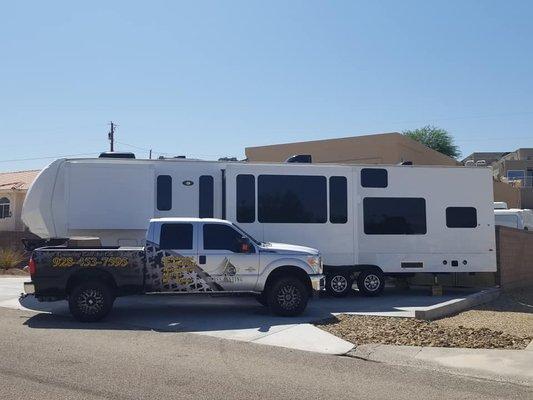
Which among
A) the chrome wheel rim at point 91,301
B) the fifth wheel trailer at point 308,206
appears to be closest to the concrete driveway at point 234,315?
the chrome wheel rim at point 91,301

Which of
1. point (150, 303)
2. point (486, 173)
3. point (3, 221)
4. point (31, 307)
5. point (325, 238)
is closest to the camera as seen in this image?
point (31, 307)

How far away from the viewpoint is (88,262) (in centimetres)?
1168

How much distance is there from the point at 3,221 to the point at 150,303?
2261 cm

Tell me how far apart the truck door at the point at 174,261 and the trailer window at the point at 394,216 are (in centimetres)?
549

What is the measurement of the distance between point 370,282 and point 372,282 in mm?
58

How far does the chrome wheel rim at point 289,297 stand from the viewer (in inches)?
492

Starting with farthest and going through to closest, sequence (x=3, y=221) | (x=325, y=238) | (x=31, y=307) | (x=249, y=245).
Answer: (x=3, y=221) < (x=325, y=238) < (x=31, y=307) < (x=249, y=245)

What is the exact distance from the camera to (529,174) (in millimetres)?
66562

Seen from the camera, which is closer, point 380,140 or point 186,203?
point 186,203

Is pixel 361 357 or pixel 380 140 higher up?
pixel 380 140

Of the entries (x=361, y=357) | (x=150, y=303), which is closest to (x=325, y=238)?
(x=150, y=303)

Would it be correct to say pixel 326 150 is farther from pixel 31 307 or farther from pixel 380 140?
pixel 31 307

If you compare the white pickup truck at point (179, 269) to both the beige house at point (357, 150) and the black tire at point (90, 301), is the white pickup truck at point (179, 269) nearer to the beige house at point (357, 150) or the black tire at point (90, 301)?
the black tire at point (90, 301)

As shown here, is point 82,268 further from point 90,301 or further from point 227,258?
point 227,258
